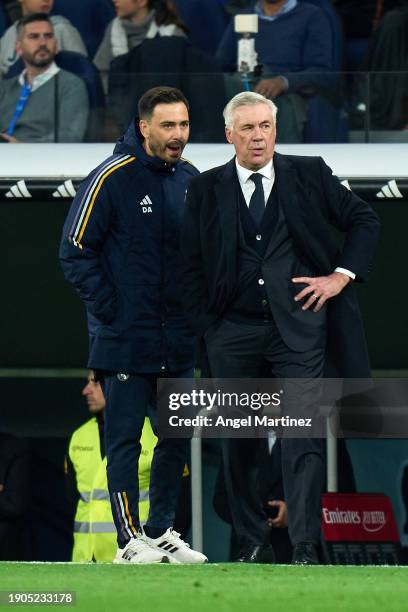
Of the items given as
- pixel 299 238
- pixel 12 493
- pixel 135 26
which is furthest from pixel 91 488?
pixel 299 238

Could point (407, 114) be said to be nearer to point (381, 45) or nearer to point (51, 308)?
point (381, 45)

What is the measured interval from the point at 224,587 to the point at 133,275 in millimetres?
1319

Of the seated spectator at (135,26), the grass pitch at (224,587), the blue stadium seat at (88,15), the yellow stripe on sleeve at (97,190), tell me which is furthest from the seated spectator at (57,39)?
the grass pitch at (224,587)

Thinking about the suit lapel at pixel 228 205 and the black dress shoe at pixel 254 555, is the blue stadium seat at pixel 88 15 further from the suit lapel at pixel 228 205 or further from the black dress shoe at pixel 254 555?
the black dress shoe at pixel 254 555

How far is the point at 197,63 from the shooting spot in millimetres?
7855

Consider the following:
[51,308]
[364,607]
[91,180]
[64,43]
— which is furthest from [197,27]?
[364,607]

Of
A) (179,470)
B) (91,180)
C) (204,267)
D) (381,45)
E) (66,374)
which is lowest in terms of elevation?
(179,470)

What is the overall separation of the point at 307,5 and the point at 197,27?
0.85m

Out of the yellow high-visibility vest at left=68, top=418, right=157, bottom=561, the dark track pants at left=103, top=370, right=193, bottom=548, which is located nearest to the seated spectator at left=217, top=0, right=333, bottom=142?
the yellow high-visibility vest at left=68, top=418, right=157, bottom=561

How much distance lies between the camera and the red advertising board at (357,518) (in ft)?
23.3

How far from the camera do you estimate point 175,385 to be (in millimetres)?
5695

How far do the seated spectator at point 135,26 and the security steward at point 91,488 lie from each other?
1882 mm

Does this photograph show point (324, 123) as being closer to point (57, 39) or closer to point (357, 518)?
point (357, 518)

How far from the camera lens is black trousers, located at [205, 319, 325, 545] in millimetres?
5305
